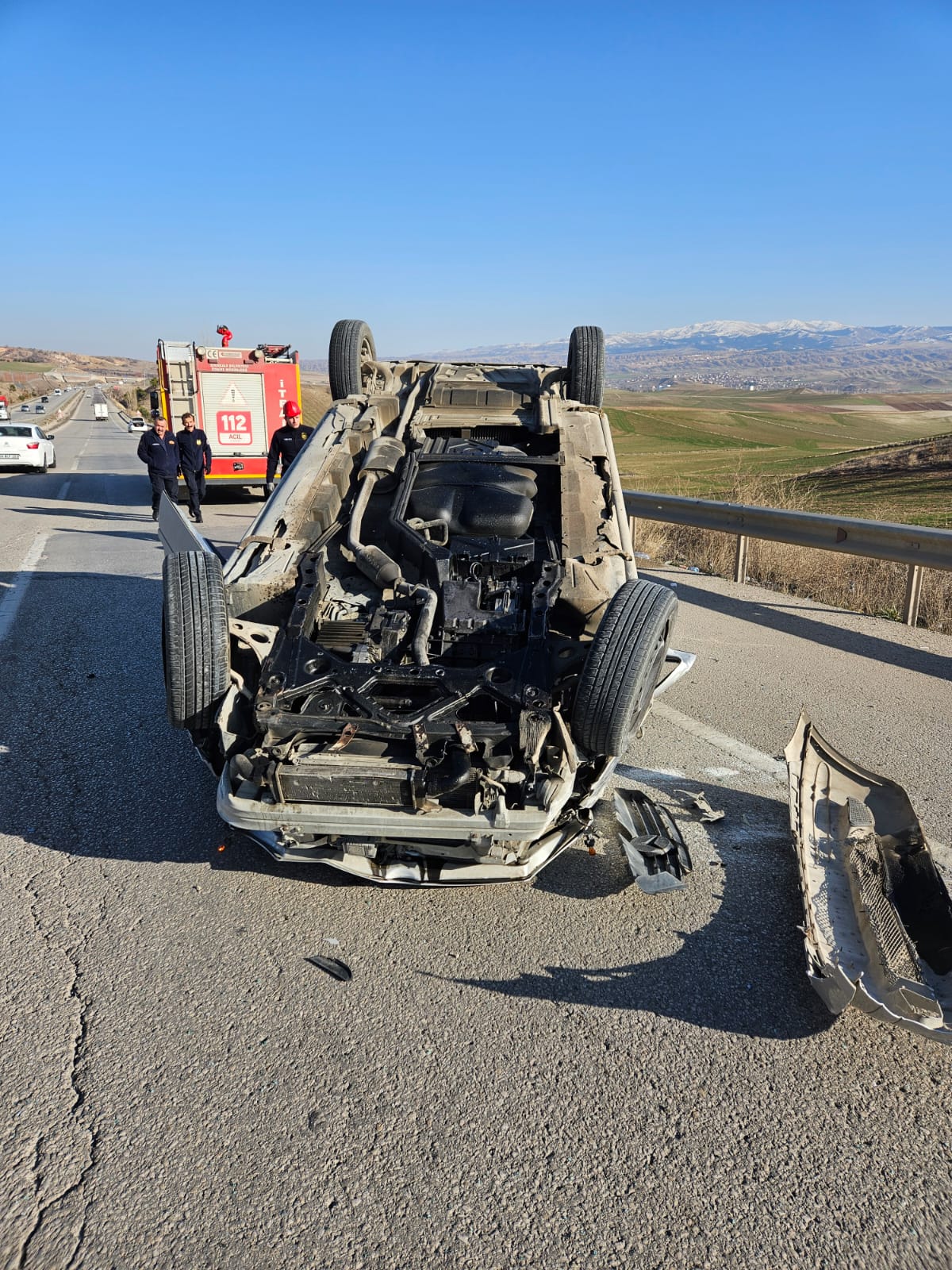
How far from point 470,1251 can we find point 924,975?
1.85 metres

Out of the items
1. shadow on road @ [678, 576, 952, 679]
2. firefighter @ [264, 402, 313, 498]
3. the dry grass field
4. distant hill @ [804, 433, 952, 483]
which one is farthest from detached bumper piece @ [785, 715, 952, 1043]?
distant hill @ [804, 433, 952, 483]

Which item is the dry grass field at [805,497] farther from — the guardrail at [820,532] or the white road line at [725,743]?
the white road line at [725,743]

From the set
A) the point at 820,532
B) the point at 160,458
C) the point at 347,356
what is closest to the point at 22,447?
the point at 160,458

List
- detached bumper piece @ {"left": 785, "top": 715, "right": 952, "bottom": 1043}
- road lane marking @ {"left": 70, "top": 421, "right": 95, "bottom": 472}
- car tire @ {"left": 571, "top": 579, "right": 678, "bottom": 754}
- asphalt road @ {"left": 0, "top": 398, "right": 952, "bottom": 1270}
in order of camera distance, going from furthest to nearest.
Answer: road lane marking @ {"left": 70, "top": 421, "right": 95, "bottom": 472} → car tire @ {"left": 571, "top": 579, "right": 678, "bottom": 754} → detached bumper piece @ {"left": 785, "top": 715, "right": 952, "bottom": 1043} → asphalt road @ {"left": 0, "top": 398, "right": 952, "bottom": 1270}

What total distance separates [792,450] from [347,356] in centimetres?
3802

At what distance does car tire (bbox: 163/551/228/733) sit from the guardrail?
5975mm

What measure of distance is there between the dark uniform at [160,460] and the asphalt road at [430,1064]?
9214 millimetres

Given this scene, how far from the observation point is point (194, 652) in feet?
12.9

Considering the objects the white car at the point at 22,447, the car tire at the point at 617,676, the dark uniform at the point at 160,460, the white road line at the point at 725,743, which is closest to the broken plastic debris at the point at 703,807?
the white road line at the point at 725,743

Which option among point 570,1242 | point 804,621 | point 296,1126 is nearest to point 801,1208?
point 570,1242

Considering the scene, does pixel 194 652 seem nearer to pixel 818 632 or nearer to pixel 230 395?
pixel 818 632

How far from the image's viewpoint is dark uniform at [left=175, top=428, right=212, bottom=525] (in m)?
13.9

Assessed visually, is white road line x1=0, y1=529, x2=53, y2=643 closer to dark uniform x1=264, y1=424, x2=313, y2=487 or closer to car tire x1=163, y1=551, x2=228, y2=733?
dark uniform x1=264, y1=424, x2=313, y2=487

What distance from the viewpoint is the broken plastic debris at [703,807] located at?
4383mm
